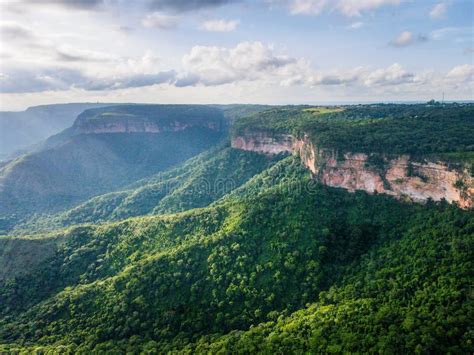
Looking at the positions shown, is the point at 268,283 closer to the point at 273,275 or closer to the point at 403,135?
the point at 273,275

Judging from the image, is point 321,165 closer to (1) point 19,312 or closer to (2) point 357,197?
(2) point 357,197

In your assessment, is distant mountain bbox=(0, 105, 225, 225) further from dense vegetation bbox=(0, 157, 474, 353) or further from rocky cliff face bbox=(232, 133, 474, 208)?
rocky cliff face bbox=(232, 133, 474, 208)

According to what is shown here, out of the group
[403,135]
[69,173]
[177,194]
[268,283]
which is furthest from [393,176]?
[69,173]

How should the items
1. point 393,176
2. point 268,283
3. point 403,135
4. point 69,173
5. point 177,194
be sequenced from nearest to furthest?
point 268,283, point 393,176, point 403,135, point 177,194, point 69,173

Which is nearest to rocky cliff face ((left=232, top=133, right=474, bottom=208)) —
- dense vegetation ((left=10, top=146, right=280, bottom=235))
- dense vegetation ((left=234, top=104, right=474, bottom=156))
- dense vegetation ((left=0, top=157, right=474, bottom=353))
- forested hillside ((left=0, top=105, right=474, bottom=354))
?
forested hillside ((left=0, top=105, right=474, bottom=354))

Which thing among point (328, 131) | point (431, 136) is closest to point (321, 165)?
point (328, 131)

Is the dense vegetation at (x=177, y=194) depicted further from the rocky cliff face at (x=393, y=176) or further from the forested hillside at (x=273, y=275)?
the rocky cliff face at (x=393, y=176)
